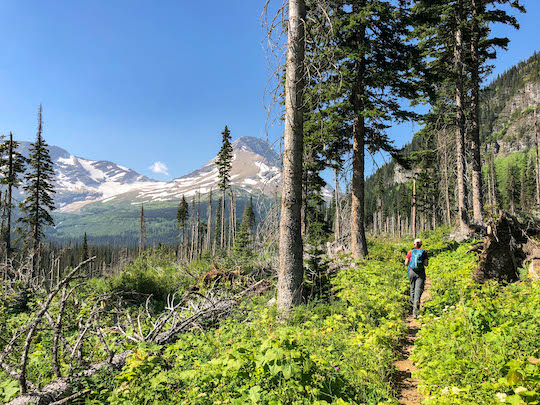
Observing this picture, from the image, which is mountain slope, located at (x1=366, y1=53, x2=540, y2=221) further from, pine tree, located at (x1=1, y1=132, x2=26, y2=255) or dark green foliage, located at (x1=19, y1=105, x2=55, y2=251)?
→ pine tree, located at (x1=1, y1=132, x2=26, y2=255)

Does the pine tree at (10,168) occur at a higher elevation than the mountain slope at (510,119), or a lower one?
lower

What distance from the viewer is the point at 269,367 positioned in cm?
292

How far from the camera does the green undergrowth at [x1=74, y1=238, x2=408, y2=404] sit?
2922 millimetres

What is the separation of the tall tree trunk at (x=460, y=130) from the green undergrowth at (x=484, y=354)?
947 centimetres

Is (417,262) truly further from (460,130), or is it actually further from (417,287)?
(460,130)

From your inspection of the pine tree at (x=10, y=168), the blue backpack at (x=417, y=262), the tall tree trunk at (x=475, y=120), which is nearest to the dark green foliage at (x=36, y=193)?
the pine tree at (x=10, y=168)

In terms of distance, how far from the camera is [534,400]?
101 inches

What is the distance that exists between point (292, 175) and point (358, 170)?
22.7 ft

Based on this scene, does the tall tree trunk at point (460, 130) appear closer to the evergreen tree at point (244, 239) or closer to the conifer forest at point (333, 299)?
the conifer forest at point (333, 299)

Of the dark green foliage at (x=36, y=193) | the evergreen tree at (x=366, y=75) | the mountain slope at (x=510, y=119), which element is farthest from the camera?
the mountain slope at (x=510, y=119)

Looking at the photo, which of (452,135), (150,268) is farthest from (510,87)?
(150,268)

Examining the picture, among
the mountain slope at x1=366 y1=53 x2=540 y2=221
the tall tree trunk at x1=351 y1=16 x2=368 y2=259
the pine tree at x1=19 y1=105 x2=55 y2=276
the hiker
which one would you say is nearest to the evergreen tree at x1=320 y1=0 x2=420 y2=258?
the tall tree trunk at x1=351 y1=16 x2=368 y2=259

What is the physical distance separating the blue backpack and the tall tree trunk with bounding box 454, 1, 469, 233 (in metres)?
8.36

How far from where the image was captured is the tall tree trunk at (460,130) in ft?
46.0
